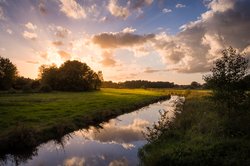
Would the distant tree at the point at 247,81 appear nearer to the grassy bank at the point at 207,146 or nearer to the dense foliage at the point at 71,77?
the grassy bank at the point at 207,146

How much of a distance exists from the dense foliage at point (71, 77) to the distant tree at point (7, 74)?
9814 millimetres

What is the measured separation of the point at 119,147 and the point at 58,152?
460 centimetres

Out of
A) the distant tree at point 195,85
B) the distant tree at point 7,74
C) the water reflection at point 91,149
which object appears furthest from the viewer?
the distant tree at point 195,85

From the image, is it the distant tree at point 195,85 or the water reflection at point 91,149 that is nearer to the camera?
the water reflection at point 91,149

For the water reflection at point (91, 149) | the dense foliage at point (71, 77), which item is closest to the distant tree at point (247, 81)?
the water reflection at point (91, 149)

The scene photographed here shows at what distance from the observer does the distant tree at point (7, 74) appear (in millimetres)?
67250

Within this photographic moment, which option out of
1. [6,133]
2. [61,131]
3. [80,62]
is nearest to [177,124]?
[61,131]

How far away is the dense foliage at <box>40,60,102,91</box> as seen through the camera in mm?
79250

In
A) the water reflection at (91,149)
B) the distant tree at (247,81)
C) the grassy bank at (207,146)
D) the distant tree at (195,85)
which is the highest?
the distant tree at (195,85)

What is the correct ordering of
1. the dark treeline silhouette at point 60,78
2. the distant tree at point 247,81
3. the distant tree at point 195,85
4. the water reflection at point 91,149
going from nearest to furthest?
the water reflection at point 91,149 < the distant tree at point 247,81 < the dark treeline silhouette at point 60,78 < the distant tree at point 195,85

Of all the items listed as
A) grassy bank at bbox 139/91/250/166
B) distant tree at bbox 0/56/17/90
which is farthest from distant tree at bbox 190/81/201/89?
grassy bank at bbox 139/91/250/166

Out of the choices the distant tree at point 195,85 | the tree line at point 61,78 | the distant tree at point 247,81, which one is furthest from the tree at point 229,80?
the distant tree at point 195,85

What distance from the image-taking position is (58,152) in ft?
54.3

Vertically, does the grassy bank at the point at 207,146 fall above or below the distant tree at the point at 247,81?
below
